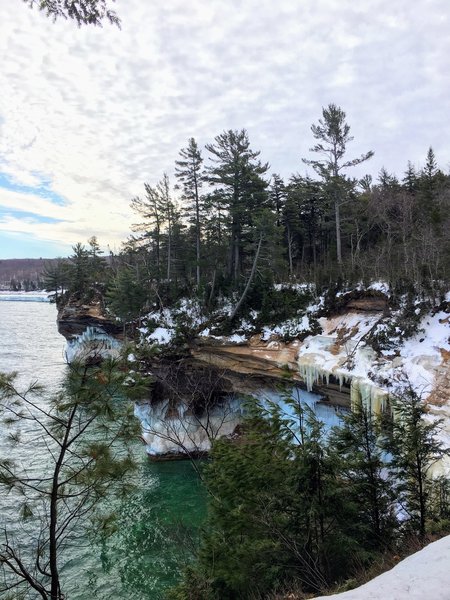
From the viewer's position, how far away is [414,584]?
345 cm

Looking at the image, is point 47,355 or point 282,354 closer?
point 282,354

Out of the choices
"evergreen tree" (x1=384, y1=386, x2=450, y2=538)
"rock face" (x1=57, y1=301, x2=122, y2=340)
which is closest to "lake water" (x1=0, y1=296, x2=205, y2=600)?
"evergreen tree" (x1=384, y1=386, x2=450, y2=538)

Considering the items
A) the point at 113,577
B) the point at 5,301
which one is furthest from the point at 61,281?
the point at 5,301

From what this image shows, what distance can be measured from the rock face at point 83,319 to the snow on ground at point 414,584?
3156 centimetres

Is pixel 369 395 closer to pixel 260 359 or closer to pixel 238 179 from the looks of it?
pixel 260 359

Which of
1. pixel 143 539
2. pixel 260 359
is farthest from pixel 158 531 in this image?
pixel 260 359

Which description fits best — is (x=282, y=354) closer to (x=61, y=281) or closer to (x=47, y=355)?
(x=47, y=355)

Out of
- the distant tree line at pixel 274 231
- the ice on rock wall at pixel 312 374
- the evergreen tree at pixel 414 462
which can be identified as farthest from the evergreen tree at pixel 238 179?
the evergreen tree at pixel 414 462

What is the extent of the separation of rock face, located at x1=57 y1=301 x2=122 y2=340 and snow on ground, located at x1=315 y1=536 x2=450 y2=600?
3156 centimetres

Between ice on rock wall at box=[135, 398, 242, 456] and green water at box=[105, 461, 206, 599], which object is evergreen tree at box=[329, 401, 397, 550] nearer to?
green water at box=[105, 461, 206, 599]

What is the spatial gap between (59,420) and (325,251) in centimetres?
3204

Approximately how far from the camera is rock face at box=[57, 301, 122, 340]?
35.1m

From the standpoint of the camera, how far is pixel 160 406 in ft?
70.6

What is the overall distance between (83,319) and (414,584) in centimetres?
3744
